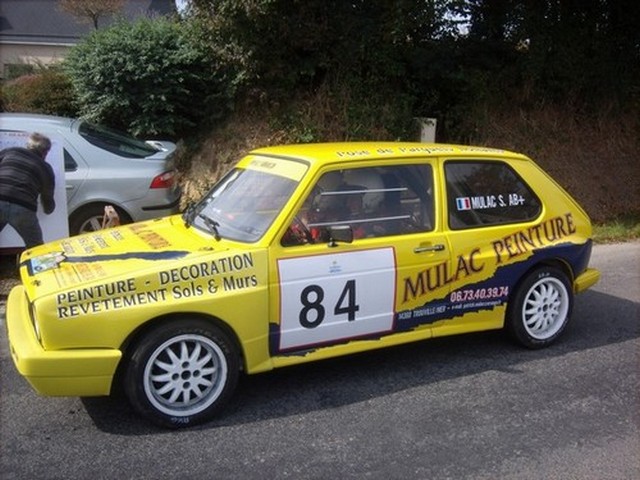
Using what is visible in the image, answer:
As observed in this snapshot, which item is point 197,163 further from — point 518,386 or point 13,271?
point 518,386

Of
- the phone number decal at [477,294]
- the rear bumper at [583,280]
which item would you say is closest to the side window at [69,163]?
the phone number decal at [477,294]

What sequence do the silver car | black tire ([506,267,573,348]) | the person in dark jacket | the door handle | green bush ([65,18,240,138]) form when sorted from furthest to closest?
1. green bush ([65,18,240,138])
2. the silver car
3. the person in dark jacket
4. black tire ([506,267,573,348])
5. the door handle

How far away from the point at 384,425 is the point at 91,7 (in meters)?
26.7

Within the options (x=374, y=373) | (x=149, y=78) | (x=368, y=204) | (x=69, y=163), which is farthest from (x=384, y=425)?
(x=149, y=78)

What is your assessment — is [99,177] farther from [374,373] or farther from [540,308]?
[540,308]

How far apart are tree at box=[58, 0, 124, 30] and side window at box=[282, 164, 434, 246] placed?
24.3 meters

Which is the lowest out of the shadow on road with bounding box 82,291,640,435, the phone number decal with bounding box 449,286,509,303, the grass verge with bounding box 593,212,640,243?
the grass verge with bounding box 593,212,640,243

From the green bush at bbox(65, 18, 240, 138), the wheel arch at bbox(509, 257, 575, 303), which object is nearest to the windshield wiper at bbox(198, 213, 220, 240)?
the wheel arch at bbox(509, 257, 575, 303)

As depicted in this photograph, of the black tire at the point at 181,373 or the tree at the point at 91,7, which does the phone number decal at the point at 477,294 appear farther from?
the tree at the point at 91,7

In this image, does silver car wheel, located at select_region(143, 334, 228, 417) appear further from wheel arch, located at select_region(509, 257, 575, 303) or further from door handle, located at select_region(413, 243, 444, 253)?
wheel arch, located at select_region(509, 257, 575, 303)

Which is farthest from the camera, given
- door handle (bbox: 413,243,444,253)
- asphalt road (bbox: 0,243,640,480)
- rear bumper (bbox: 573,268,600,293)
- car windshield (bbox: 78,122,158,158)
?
car windshield (bbox: 78,122,158,158)

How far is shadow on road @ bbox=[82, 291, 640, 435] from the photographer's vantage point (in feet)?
12.8

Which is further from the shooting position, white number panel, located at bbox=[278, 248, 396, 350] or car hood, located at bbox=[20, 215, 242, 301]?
white number panel, located at bbox=[278, 248, 396, 350]

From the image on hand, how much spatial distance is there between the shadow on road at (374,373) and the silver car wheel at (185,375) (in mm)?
160
